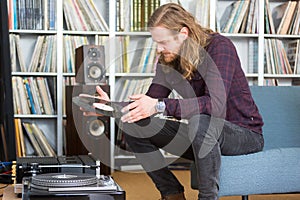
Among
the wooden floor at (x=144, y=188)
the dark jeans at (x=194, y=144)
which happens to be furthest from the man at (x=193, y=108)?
the wooden floor at (x=144, y=188)

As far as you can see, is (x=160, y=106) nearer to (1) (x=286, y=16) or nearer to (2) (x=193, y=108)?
(2) (x=193, y=108)

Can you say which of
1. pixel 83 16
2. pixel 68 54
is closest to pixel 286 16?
pixel 83 16

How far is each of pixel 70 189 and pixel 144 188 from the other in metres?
1.78

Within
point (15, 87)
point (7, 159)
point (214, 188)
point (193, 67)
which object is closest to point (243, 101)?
point (193, 67)

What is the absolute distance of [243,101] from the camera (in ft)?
8.35

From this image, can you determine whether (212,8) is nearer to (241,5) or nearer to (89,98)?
(241,5)

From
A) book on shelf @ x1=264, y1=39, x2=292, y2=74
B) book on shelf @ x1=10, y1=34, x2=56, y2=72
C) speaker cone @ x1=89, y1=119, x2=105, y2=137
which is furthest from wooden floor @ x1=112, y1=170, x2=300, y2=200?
book on shelf @ x1=264, y1=39, x2=292, y2=74

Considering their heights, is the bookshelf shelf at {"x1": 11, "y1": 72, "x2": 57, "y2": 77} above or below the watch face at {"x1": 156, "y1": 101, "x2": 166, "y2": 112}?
below

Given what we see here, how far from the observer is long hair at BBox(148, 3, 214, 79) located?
8.21 feet

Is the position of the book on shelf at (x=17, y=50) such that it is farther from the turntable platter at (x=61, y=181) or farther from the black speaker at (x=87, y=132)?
the turntable platter at (x=61, y=181)

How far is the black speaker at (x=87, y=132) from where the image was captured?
366 centimetres

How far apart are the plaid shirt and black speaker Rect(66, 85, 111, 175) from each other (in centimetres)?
110

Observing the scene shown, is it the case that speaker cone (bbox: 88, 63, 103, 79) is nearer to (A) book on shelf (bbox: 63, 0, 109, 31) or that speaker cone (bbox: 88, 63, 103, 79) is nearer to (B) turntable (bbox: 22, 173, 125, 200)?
(A) book on shelf (bbox: 63, 0, 109, 31)

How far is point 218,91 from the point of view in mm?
2381
